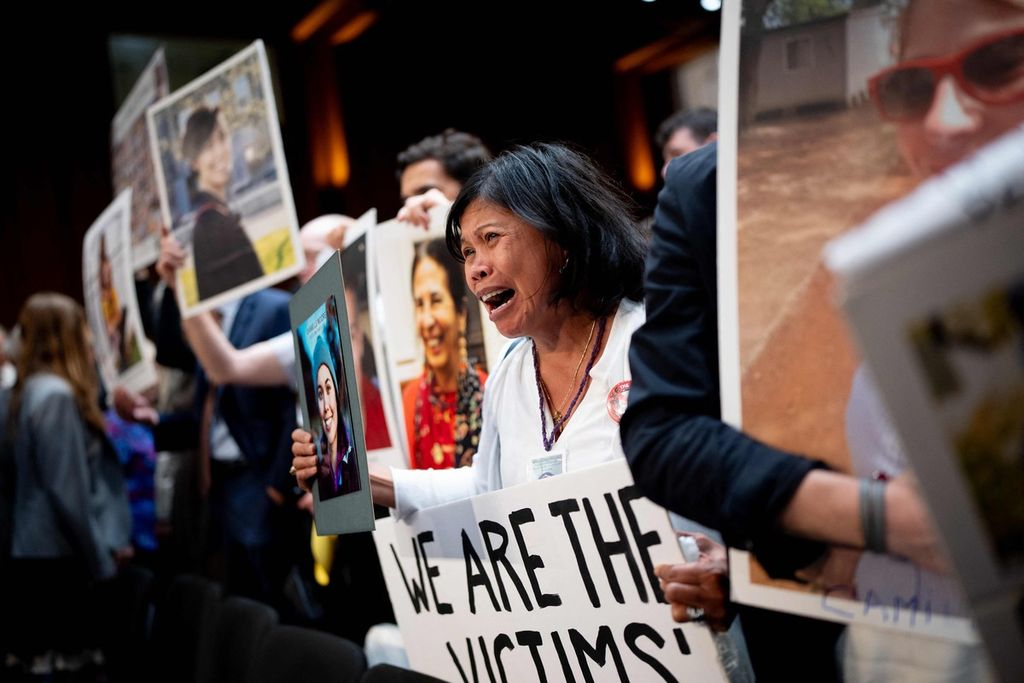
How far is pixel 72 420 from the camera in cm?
368

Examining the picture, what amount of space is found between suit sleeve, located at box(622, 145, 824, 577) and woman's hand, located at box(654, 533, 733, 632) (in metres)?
0.16

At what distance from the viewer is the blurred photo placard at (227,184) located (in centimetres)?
243

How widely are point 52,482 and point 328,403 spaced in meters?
2.36

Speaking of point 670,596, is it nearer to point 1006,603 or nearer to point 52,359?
point 1006,603

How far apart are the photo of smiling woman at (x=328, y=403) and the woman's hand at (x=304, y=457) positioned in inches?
0.8

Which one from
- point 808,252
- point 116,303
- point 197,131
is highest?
point 197,131

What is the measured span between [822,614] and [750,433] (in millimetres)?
171

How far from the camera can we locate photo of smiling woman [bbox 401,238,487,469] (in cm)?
204

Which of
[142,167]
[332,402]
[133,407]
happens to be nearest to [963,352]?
[332,402]

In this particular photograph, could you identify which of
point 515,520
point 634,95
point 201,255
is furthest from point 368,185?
point 515,520

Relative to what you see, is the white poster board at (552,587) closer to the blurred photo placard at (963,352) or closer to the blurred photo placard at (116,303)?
the blurred photo placard at (963,352)

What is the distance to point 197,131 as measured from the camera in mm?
2764

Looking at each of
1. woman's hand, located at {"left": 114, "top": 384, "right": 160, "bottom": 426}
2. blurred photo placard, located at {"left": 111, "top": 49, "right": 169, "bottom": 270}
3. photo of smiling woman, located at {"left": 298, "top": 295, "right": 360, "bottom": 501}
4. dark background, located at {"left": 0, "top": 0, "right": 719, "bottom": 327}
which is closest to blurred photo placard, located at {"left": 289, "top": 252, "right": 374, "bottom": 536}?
photo of smiling woman, located at {"left": 298, "top": 295, "right": 360, "bottom": 501}

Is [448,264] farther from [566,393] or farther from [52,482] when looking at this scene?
[52,482]
